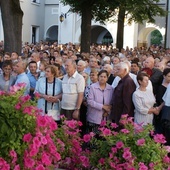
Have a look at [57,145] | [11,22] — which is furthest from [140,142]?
[11,22]

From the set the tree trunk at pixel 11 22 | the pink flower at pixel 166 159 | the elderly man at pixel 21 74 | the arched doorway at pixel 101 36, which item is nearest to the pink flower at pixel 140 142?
the pink flower at pixel 166 159

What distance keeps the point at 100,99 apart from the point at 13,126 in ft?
11.5

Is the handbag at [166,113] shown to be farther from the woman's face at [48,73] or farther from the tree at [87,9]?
the tree at [87,9]

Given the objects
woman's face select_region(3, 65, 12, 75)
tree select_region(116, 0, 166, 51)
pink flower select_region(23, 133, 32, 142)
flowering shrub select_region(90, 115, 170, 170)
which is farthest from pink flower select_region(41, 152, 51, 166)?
tree select_region(116, 0, 166, 51)

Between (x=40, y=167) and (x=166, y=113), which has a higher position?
(x=166, y=113)

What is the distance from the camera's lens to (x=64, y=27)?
33.9m

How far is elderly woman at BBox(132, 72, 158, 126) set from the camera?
639 centimetres

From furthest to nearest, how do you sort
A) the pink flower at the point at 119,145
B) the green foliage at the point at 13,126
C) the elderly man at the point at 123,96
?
the elderly man at the point at 123,96
the pink flower at the point at 119,145
the green foliage at the point at 13,126

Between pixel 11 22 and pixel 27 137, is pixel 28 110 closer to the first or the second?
pixel 27 137

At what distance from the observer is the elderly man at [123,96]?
6465 mm

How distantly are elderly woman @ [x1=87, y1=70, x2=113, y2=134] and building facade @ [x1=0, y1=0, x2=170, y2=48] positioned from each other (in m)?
22.9

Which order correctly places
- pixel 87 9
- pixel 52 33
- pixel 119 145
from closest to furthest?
pixel 119 145, pixel 87 9, pixel 52 33

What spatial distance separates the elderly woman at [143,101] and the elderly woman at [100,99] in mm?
542

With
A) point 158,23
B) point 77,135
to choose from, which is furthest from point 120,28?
point 77,135
